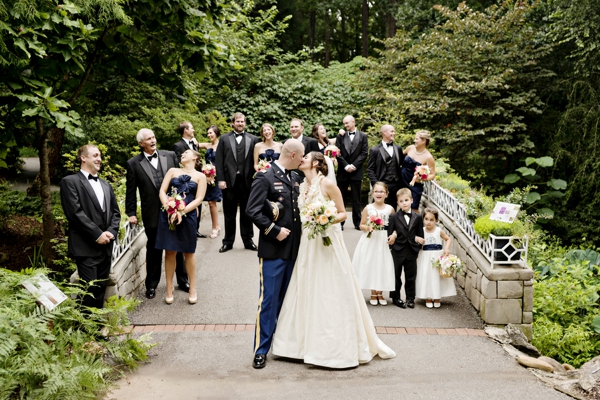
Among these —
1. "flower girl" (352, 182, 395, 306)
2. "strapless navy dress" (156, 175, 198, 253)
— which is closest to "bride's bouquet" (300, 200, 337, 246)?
"flower girl" (352, 182, 395, 306)

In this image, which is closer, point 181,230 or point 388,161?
point 181,230

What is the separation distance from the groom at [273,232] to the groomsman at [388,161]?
4.79 m

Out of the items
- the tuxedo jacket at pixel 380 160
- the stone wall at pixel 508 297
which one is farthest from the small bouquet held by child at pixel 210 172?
the stone wall at pixel 508 297

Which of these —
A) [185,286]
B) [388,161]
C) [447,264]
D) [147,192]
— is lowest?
[185,286]

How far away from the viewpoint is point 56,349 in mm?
5254

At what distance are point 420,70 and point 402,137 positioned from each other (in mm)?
2351

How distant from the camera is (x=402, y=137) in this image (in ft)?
50.8

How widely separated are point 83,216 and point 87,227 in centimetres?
13

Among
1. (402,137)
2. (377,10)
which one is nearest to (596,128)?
(402,137)

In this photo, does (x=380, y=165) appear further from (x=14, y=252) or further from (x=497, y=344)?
(x=14, y=252)

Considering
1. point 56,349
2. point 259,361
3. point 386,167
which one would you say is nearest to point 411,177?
point 386,167

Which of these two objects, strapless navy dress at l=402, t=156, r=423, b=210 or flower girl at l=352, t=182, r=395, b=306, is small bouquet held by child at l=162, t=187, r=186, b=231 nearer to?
flower girl at l=352, t=182, r=395, b=306

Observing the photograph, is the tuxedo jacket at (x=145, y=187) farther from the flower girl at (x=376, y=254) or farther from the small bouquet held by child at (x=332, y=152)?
the small bouquet held by child at (x=332, y=152)

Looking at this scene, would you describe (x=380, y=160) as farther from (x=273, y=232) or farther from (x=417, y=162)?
(x=273, y=232)
